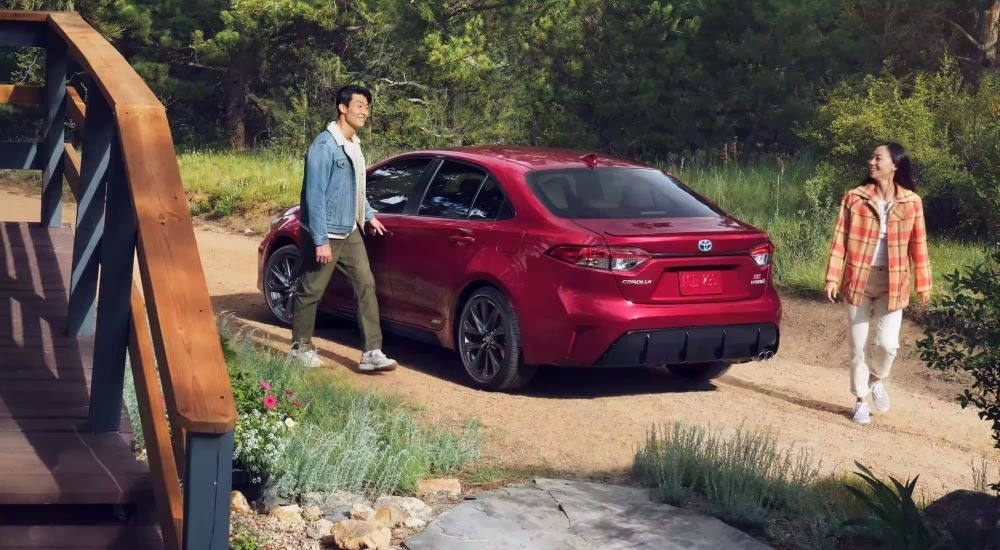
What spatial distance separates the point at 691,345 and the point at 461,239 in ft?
6.11

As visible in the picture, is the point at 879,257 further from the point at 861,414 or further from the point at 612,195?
the point at 612,195

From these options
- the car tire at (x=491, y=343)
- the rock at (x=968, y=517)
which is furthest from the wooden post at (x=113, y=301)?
the car tire at (x=491, y=343)

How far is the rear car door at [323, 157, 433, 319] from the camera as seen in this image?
34.8 ft

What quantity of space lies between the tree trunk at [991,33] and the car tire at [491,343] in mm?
17831

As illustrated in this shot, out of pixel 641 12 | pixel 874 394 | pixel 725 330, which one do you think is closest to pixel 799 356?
pixel 874 394

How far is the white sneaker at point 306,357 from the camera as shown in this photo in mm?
9423

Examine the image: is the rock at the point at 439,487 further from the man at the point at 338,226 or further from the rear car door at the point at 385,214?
the rear car door at the point at 385,214

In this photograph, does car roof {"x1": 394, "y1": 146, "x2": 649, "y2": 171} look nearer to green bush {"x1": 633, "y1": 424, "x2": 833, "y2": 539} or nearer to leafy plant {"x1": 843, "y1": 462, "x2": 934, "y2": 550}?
green bush {"x1": 633, "y1": 424, "x2": 833, "y2": 539}

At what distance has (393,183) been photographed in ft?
35.8

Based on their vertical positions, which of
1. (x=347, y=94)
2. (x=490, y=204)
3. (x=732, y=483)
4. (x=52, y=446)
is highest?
(x=347, y=94)

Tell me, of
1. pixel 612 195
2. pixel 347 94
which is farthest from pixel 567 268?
pixel 347 94

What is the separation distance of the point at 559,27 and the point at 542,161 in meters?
20.6

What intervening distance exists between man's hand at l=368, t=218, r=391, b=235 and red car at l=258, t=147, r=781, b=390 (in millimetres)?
99

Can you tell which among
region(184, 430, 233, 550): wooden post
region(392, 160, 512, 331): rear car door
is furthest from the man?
region(184, 430, 233, 550): wooden post
